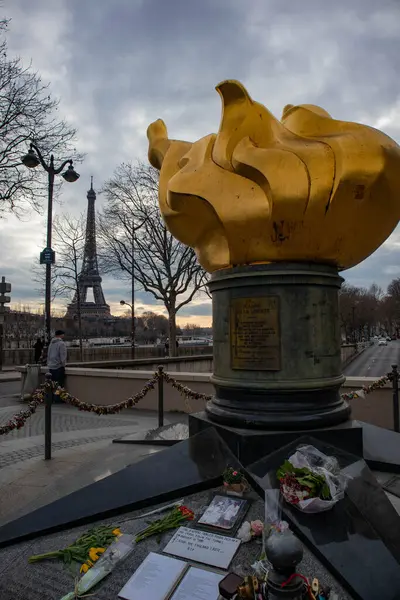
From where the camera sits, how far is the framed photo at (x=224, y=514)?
327cm

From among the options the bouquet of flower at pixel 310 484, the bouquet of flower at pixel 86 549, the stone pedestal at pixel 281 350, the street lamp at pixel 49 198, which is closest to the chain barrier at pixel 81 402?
the stone pedestal at pixel 281 350

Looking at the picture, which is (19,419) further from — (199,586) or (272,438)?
(199,586)

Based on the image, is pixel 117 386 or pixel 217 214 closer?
pixel 217 214

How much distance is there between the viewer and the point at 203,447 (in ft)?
14.2

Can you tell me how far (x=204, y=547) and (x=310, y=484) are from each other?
86 centimetres

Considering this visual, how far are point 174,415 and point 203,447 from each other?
6.78m

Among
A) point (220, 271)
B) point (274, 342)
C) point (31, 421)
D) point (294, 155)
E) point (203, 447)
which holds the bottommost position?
point (31, 421)

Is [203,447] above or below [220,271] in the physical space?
below

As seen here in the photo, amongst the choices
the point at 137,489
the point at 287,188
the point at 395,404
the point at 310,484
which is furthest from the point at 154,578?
the point at 395,404

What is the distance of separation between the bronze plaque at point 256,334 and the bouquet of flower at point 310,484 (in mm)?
1047

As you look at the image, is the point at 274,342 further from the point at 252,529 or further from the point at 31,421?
the point at 31,421

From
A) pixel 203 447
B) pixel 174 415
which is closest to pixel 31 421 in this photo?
pixel 174 415

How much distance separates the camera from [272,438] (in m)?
4.08

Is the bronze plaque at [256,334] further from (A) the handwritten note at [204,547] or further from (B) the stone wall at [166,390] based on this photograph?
(B) the stone wall at [166,390]
